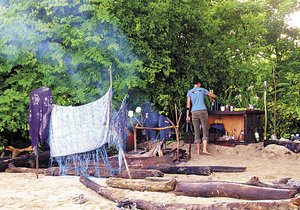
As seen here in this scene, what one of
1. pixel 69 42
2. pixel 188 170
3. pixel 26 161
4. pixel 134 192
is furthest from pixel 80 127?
pixel 69 42

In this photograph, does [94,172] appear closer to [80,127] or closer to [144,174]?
[80,127]

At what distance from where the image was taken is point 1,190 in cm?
705

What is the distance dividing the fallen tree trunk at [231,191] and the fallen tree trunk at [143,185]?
164 millimetres

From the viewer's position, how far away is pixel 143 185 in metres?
6.73

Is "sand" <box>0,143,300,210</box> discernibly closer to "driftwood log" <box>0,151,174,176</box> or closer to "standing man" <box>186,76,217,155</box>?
"standing man" <box>186,76,217,155</box>

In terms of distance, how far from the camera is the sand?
5973mm

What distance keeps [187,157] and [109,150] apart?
6.67 feet

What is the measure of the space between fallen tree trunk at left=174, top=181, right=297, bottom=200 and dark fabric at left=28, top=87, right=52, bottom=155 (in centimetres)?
336

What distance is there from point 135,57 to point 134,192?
535 cm

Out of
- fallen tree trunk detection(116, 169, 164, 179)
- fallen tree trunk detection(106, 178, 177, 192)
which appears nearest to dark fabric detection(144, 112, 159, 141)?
fallen tree trunk detection(116, 169, 164, 179)

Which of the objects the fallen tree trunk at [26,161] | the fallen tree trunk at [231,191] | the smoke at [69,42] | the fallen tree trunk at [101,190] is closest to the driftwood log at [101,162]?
the fallen tree trunk at [26,161]

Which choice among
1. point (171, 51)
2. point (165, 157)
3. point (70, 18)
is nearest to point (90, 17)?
point (70, 18)

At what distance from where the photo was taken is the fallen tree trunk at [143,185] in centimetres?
648

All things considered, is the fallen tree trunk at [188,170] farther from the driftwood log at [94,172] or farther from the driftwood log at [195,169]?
the driftwood log at [94,172]
